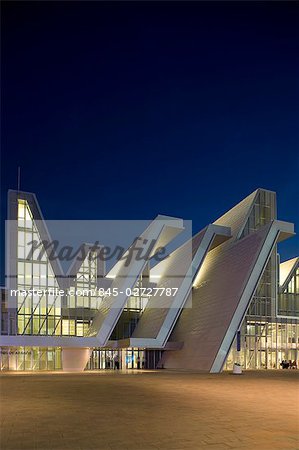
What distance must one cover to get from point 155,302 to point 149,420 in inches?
1218

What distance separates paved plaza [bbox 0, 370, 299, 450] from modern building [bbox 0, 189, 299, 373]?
1677 centimetres

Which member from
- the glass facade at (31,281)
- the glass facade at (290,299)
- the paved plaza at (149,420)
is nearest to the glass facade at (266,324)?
the glass facade at (290,299)

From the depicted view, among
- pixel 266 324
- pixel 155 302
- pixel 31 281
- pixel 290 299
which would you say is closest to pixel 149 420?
pixel 266 324

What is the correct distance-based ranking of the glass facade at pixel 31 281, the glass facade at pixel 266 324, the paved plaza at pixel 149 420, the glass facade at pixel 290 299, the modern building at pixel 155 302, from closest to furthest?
the paved plaza at pixel 149 420, the modern building at pixel 155 302, the glass facade at pixel 266 324, the glass facade at pixel 31 281, the glass facade at pixel 290 299

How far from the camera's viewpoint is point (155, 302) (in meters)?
41.6

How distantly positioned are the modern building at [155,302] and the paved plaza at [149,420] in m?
16.8

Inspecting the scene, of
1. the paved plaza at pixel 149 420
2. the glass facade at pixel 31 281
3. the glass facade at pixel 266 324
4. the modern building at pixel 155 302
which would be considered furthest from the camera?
the glass facade at pixel 31 281

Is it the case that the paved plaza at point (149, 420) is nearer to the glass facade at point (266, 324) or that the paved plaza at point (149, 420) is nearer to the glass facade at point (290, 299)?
the glass facade at point (266, 324)

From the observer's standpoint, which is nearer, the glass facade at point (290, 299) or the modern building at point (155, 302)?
the modern building at point (155, 302)

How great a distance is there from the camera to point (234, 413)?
11.8 meters

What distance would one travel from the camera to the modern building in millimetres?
33781

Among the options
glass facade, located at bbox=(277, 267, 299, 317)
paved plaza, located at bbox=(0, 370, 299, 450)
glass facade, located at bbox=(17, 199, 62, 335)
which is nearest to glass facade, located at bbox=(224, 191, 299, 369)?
glass facade, located at bbox=(277, 267, 299, 317)

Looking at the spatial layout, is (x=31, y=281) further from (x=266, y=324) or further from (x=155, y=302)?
(x=266, y=324)

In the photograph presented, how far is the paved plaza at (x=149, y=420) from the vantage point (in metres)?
8.39
